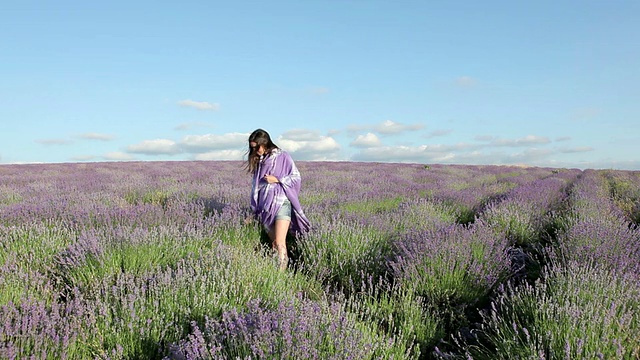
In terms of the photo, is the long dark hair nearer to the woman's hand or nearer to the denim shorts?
the woman's hand

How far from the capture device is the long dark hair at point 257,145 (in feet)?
14.6

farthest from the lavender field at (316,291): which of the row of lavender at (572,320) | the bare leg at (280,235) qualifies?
the bare leg at (280,235)

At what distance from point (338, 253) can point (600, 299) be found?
2031mm

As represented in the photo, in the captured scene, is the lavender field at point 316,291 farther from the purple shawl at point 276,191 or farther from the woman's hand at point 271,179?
the woman's hand at point 271,179

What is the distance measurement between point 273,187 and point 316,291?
1577 mm

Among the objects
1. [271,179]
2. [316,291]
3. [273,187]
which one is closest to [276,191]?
[273,187]

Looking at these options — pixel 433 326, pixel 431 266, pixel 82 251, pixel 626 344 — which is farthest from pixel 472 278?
pixel 82 251

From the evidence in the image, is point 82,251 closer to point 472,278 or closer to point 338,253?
point 338,253

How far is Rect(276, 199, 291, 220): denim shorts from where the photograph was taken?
4277 millimetres

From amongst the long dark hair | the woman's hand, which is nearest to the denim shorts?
the woman's hand

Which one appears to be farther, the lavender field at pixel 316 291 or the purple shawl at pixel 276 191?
the purple shawl at pixel 276 191

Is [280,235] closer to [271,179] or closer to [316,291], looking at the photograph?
[271,179]

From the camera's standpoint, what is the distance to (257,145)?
4.46 m

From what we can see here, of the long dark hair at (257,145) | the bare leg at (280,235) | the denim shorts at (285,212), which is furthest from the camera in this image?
the long dark hair at (257,145)
